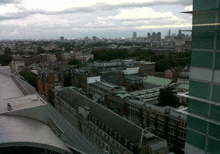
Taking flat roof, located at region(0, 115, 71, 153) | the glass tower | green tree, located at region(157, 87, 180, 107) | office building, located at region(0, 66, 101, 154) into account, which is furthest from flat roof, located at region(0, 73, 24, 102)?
the glass tower

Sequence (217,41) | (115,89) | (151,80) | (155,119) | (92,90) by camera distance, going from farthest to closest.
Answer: (151,80) < (92,90) < (115,89) < (155,119) < (217,41)

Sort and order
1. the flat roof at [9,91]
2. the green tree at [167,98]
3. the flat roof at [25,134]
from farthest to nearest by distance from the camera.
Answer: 1. the green tree at [167,98]
2. the flat roof at [9,91]
3. the flat roof at [25,134]

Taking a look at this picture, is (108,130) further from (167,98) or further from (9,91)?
(9,91)

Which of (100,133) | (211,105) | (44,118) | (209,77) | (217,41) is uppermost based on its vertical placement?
(217,41)

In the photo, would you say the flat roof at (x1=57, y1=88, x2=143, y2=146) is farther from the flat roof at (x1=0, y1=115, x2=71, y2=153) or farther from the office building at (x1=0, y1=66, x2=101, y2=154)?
the flat roof at (x1=0, y1=115, x2=71, y2=153)

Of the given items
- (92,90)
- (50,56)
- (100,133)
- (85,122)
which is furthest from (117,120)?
(50,56)

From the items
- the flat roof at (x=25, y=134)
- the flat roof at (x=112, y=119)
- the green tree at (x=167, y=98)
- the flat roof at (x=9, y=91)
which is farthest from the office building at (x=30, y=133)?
the green tree at (x=167, y=98)

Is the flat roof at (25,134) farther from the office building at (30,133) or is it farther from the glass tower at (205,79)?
the glass tower at (205,79)

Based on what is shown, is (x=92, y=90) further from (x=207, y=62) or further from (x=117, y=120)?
(x=207, y=62)
